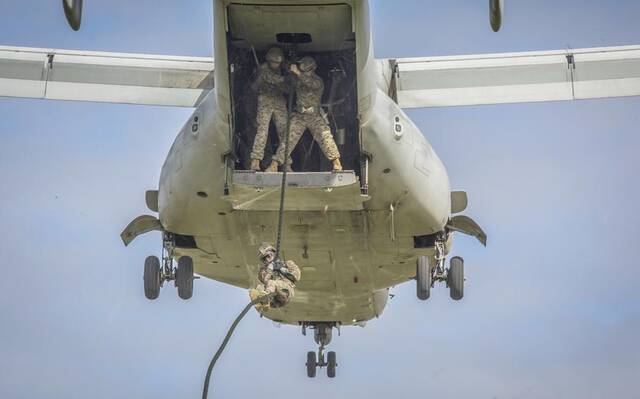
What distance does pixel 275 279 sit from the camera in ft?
42.6

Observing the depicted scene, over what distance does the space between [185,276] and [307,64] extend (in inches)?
224

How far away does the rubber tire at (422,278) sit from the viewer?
20953 millimetres

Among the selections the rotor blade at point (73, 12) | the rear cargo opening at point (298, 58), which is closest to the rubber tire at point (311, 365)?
the rear cargo opening at point (298, 58)

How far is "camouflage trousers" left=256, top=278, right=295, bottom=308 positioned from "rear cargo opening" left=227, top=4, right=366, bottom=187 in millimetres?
4450

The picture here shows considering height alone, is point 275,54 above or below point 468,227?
above

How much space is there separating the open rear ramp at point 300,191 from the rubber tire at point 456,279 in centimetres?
358

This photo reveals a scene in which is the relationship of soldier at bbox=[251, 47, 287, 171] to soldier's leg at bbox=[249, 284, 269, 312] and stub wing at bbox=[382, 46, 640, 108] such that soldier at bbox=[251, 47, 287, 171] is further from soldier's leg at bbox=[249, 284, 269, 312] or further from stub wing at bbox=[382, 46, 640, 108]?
stub wing at bbox=[382, 46, 640, 108]

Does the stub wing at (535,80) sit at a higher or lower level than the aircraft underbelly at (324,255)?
higher

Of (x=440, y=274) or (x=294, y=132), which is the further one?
(x=440, y=274)

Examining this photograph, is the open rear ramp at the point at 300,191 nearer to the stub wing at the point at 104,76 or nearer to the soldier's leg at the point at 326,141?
the soldier's leg at the point at 326,141

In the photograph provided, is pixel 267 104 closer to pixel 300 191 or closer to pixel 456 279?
pixel 300 191

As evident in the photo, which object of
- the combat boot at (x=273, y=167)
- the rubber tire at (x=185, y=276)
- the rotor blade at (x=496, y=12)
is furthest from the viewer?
the rubber tire at (x=185, y=276)

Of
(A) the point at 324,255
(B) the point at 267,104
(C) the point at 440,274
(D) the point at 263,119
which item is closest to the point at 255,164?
(D) the point at 263,119

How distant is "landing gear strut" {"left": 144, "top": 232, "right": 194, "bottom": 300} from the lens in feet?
70.5
